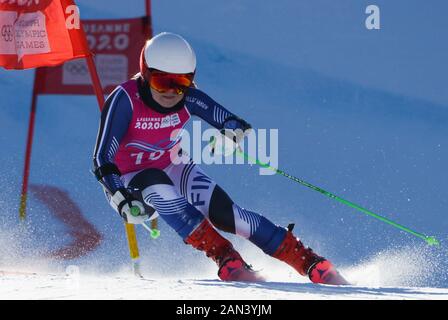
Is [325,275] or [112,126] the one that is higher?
[112,126]

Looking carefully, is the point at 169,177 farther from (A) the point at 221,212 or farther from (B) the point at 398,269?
(B) the point at 398,269

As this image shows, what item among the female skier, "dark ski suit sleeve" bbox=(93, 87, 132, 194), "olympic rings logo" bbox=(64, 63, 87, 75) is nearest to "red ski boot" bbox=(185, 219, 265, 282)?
the female skier

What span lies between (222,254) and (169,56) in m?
0.99

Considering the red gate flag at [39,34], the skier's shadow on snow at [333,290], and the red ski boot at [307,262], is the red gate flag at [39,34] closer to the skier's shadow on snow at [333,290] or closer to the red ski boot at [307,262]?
the red ski boot at [307,262]

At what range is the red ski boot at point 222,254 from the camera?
12.2 feet

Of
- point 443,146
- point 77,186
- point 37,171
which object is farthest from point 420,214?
point 37,171

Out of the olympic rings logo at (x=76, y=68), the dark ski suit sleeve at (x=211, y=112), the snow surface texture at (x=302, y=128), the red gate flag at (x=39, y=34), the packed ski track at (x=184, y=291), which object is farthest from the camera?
the snow surface texture at (x=302, y=128)

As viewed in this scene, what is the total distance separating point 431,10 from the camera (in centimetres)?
856

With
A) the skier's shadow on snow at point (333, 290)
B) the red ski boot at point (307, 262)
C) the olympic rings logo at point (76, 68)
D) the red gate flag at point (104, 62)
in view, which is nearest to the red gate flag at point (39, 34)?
the red gate flag at point (104, 62)

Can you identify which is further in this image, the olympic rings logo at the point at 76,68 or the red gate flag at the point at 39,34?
the olympic rings logo at the point at 76,68

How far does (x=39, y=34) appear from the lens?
539cm

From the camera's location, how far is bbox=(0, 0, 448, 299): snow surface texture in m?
7.17

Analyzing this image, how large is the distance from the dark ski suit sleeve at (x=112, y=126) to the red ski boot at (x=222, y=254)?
0.55 m

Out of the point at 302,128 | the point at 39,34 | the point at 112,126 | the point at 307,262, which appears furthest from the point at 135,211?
the point at 302,128
